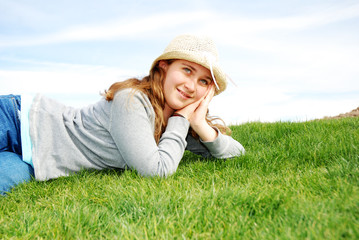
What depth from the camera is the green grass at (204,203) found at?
1.96m

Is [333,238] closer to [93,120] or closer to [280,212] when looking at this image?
[280,212]

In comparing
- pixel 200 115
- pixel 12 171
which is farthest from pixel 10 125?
pixel 200 115

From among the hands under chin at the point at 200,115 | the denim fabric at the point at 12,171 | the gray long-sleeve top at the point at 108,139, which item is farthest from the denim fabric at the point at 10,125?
the hands under chin at the point at 200,115

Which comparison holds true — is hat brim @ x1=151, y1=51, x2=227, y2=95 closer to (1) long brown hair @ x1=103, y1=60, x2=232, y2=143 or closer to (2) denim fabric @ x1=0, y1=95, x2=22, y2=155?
(1) long brown hair @ x1=103, y1=60, x2=232, y2=143

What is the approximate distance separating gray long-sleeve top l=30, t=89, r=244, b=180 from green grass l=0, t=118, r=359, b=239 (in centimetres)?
13

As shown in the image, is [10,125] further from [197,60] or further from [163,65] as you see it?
[197,60]

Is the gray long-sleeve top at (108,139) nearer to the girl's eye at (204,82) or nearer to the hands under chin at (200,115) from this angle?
the hands under chin at (200,115)

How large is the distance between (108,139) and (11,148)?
1067 mm

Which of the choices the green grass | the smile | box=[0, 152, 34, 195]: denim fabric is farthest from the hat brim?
box=[0, 152, 34, 195]: denim fabric

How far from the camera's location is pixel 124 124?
305cm

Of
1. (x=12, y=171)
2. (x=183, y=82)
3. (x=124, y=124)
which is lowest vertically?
(x=12, y=171)

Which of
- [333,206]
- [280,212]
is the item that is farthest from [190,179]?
[333,206]

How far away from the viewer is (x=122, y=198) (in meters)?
2.47

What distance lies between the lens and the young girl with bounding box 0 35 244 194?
312 centimetres
